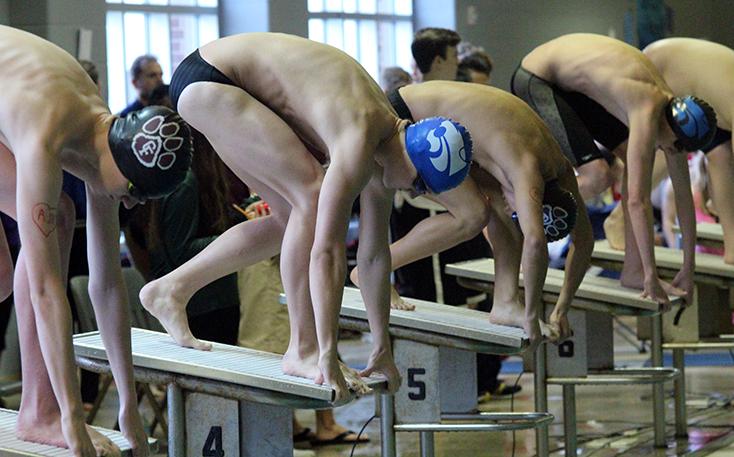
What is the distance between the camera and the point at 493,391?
749 centimetres

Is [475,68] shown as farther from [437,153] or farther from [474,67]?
[437,153]

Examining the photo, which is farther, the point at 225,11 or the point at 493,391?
the point at 225,11

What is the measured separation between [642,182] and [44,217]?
311 centimetres

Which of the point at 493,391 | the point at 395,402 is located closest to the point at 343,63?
the point at 395,402

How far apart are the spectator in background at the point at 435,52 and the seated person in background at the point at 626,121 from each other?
22.1 inches

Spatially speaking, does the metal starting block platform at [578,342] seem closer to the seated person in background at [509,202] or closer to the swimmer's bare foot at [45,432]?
the seated person in background at [509,202]

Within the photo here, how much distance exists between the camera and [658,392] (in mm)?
6277

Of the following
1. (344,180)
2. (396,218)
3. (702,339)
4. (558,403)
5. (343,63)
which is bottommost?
(558,403)

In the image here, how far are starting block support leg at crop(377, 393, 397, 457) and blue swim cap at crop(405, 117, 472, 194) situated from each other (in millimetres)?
1017

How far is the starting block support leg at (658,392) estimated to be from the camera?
6290mm

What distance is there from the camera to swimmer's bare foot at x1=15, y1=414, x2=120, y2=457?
11.0 feet

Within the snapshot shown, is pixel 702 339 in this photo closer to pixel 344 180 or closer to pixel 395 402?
pixel 395 402

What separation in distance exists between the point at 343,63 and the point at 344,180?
0.51 meters

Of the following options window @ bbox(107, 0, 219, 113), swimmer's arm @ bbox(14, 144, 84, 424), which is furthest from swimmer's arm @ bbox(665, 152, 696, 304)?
window @ bbox(107, 0, 219, 113)
